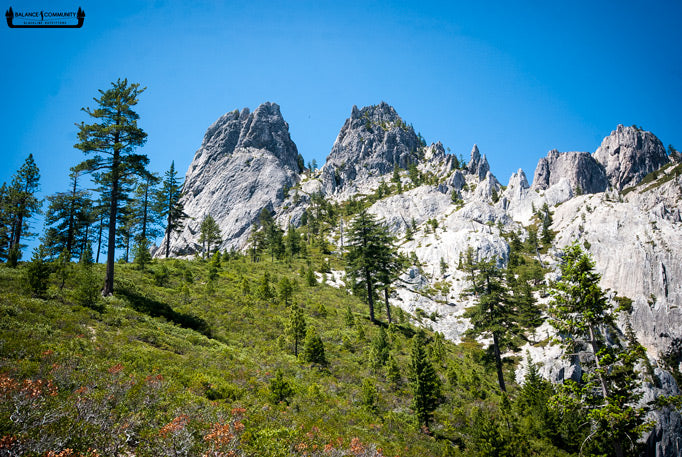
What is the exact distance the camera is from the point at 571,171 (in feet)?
523

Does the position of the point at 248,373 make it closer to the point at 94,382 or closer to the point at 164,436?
the point at 94,382

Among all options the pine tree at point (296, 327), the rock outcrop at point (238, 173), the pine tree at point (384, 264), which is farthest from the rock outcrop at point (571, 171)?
the pine tree at point (296, 327)

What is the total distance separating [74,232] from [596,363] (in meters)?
48.5

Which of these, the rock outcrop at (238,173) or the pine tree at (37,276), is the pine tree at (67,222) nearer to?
the pine tree at (37,276)

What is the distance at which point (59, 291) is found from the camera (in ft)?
52.3

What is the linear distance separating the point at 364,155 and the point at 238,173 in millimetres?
76269

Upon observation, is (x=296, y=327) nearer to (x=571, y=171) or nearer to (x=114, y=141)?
(x=114, y=141)

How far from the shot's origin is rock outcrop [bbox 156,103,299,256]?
5433 inches

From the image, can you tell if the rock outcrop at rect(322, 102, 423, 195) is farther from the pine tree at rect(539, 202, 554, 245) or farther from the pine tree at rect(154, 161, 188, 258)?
the pine tree at rect(154, 161, 188, 258)

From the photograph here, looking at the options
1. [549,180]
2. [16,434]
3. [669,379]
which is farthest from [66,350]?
[549,180]

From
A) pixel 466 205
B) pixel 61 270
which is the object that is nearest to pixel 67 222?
pixel 61 270

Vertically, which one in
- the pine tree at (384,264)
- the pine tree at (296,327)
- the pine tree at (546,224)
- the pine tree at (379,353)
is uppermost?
the pine tree at (546,224)

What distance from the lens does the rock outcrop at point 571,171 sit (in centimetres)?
15925

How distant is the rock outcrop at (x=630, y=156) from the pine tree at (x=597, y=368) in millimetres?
213314
